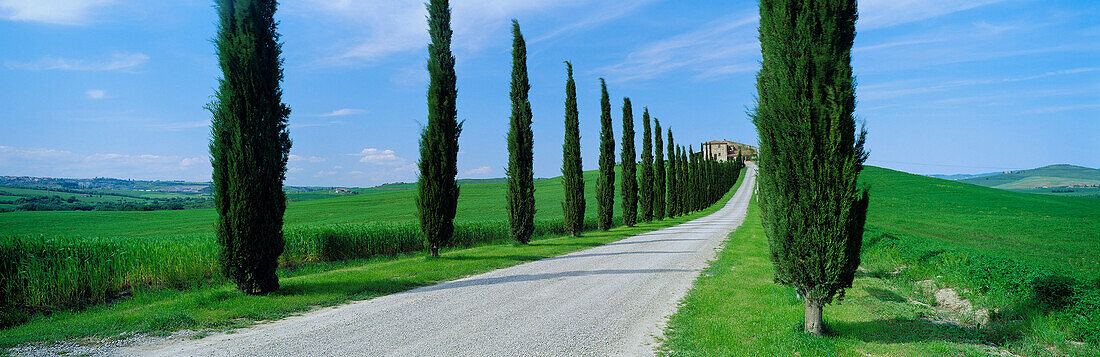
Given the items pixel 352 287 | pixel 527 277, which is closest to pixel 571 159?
pixel 527 277

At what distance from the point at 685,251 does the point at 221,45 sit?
43.1ft

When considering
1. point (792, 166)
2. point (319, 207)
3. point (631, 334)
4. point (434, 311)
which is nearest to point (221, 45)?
point (434, 311)

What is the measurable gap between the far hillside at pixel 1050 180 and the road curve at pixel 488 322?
7870 cm

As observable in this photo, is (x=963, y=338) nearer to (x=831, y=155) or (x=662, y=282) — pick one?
(x=831, y=155)

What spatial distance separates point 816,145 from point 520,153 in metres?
14.1

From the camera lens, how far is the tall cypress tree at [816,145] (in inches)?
192

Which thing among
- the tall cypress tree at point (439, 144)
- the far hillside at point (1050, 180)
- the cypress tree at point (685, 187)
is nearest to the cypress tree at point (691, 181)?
the cypress tree at point (685, 187)

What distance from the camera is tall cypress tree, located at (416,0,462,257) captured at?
13.8m

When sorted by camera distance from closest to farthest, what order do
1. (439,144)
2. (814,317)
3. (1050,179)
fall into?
(814,317)
(439,144)
(1050,179)

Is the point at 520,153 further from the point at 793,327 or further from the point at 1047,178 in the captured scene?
the point at 1047,178

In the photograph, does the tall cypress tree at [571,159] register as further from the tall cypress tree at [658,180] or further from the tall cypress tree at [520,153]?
the tall cypress tree at [658,180]

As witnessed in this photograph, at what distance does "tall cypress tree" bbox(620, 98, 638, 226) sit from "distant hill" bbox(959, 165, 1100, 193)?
63631 millimetres

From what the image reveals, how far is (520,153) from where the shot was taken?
18.4m

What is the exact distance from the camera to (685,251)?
1472 centimetres
